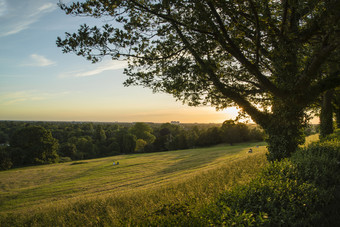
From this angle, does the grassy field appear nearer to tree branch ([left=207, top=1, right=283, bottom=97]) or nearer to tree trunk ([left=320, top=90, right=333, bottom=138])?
tree branch ([left=207, top=1, right=283, bottom=97])

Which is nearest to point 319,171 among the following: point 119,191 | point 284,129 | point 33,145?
point 284,129

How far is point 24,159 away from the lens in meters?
47.4

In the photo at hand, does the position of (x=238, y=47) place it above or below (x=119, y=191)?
above

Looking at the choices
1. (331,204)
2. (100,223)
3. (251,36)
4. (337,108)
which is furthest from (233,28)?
(337,108)

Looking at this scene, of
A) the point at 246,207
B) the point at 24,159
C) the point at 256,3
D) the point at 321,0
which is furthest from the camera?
the point at 24,159

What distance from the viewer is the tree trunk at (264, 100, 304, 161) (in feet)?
27.7

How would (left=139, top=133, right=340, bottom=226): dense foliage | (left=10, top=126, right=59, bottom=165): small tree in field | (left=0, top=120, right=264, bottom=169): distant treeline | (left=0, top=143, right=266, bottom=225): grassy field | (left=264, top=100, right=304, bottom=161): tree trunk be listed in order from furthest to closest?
(left=0, top=120, right=264, bottom=169): distant treeline
(left=10, top=126, right=59, bottom=165): small tree in field
(left=264, top=100, right=304, bottom=161): tree trunk
(left=0, top=143, right=266, bottom=225): grassy field
(left=139, top=133, right=340, bottom=226): dense foliage

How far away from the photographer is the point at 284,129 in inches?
348

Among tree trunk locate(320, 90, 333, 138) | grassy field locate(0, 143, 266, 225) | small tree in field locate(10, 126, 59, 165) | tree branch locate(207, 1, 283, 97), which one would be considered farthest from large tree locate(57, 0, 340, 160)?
small tree in field locate(10, 126, 59, 165)

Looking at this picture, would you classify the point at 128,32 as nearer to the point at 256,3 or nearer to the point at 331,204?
the point at 256,3

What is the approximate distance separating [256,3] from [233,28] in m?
1.47

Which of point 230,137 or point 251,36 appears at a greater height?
point 251,36

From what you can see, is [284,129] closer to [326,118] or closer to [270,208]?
[270,208]

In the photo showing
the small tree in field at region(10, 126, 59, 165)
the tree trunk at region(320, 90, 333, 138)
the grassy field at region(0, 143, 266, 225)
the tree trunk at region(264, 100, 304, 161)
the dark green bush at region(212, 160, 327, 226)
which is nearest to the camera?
the dark green bush at region(212, 160, 327, 226)
